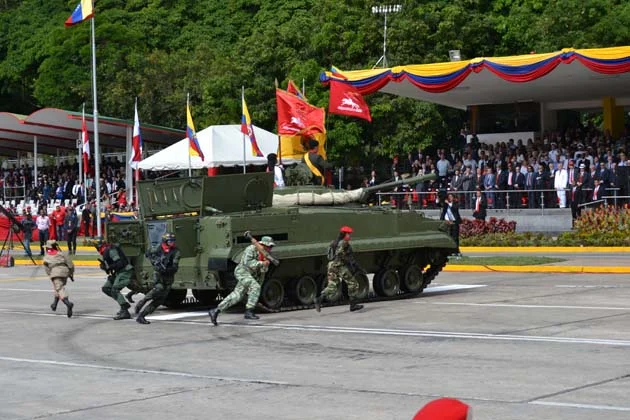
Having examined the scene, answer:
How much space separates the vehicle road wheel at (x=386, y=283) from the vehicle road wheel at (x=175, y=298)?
3457mm

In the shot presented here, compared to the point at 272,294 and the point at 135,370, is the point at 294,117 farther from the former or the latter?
the point at 135,370

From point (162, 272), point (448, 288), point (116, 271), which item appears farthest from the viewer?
Answer: point (448, 288)

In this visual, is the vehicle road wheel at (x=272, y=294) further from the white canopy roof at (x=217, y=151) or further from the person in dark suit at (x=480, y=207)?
the white canopy roof at (x=217, y=151)

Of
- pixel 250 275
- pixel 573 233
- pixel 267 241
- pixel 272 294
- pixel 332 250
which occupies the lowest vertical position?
pixel 272 294

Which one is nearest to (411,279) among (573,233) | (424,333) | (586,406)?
(424,333)

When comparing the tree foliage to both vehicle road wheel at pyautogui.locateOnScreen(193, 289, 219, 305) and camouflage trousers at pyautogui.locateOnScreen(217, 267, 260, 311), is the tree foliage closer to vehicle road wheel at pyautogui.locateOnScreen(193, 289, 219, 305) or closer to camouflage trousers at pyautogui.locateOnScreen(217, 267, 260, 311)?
vehicle road wheel at pyautogui.locateOnScreen(193, 289, 219, 305)

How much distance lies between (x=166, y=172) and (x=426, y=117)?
10.8 m

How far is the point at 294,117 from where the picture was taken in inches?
1192

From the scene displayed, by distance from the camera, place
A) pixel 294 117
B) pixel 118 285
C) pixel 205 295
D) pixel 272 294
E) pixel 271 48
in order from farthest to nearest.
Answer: pixel 271 48 → pixel 294 117 → pixel 205 295 → pixel 272 294 → pixel 118 285

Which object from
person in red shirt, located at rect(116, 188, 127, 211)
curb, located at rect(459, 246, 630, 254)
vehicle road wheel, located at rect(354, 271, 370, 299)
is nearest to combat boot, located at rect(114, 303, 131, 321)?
vehicle road wheel, located at rect(354, 271, 370, 299)

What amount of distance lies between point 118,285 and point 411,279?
5602mm

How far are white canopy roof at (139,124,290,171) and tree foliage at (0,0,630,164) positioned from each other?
3403 millimetres

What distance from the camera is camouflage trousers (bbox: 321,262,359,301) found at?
1952cm

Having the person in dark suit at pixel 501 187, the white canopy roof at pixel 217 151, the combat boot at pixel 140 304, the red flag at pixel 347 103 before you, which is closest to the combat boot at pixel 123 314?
the combat boot at pixel 140 304
